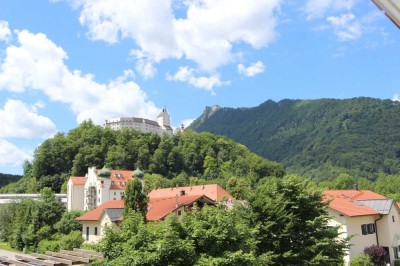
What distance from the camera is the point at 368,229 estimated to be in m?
35.0

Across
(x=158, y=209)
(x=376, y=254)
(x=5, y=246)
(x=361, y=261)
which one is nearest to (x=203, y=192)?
(x=158, y=209)

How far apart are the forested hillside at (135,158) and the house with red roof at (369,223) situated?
68539 mm

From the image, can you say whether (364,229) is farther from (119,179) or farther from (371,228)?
(119,179)

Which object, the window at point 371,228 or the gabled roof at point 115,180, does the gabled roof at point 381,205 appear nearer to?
the window at point 371,228

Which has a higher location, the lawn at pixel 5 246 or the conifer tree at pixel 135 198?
the conifer tree at pixel 135 198

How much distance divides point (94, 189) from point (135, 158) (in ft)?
129

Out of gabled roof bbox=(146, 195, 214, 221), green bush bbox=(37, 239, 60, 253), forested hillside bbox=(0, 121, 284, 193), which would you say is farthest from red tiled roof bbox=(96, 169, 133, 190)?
gabled roof bbox=(146, 195, 214, 221)

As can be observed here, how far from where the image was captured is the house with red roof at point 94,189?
8219 cm

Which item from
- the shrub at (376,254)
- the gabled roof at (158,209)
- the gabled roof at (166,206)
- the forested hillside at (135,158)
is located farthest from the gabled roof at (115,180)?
the shrub at (376,254)

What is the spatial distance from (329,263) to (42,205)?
140ft

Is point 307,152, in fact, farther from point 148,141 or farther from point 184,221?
point 184,221

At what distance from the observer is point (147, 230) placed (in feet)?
51.6

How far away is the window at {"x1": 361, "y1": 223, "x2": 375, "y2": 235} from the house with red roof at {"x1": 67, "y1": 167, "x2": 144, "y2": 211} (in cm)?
5598

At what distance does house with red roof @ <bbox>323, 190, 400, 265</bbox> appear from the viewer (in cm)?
3334
